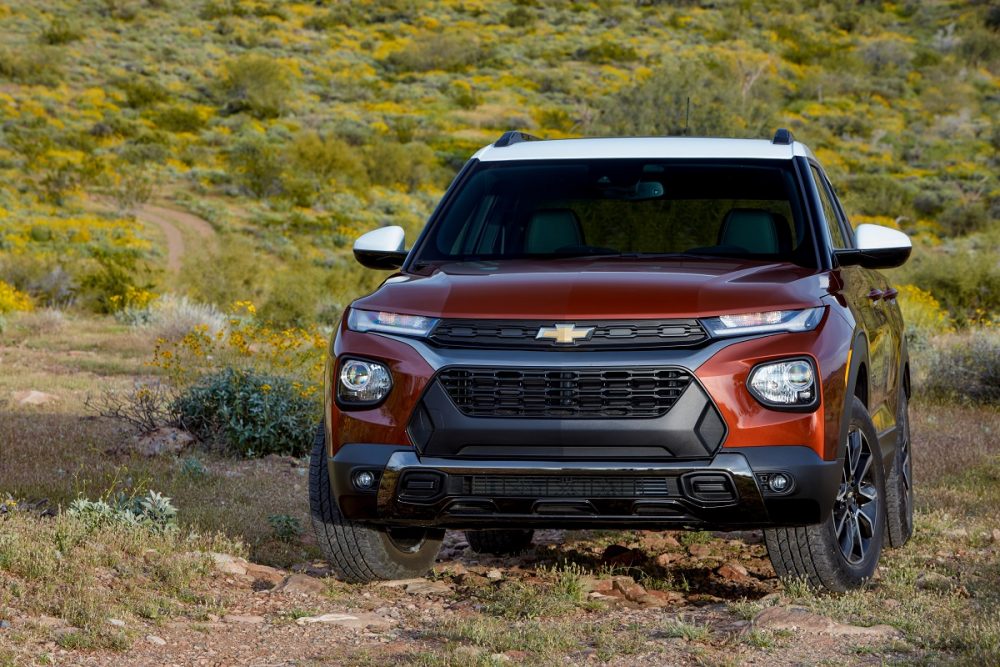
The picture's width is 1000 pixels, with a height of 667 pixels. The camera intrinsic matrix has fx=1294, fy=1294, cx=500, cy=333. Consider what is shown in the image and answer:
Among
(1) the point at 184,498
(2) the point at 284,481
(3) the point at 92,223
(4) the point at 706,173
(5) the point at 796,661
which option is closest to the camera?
(5) the point at 796,661

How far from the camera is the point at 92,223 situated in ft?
108

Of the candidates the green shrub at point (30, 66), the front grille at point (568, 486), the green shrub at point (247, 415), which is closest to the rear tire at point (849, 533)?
the front grille at point (568, 486)

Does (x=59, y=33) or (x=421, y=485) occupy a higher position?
(x=421, y=485)

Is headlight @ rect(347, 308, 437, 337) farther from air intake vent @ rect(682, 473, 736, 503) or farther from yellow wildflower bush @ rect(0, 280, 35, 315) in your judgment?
yellow wildflower bush @ rect(0, 280, 35, 315)

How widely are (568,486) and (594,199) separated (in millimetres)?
2025

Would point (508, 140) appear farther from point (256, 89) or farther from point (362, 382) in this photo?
point (256, 89)

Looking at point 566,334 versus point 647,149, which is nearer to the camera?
point 566,334

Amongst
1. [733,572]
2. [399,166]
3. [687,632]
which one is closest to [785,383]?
[687,632]

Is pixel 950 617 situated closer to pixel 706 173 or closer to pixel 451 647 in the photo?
pixel 451 647

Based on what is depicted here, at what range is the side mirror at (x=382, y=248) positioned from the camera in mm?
5855

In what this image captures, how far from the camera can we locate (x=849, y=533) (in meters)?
5.32

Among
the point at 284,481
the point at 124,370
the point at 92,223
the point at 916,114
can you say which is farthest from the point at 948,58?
the point at 284,481

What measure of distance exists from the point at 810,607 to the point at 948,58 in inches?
2225

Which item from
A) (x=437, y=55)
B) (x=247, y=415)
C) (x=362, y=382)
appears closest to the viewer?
(x=362, y=382)
